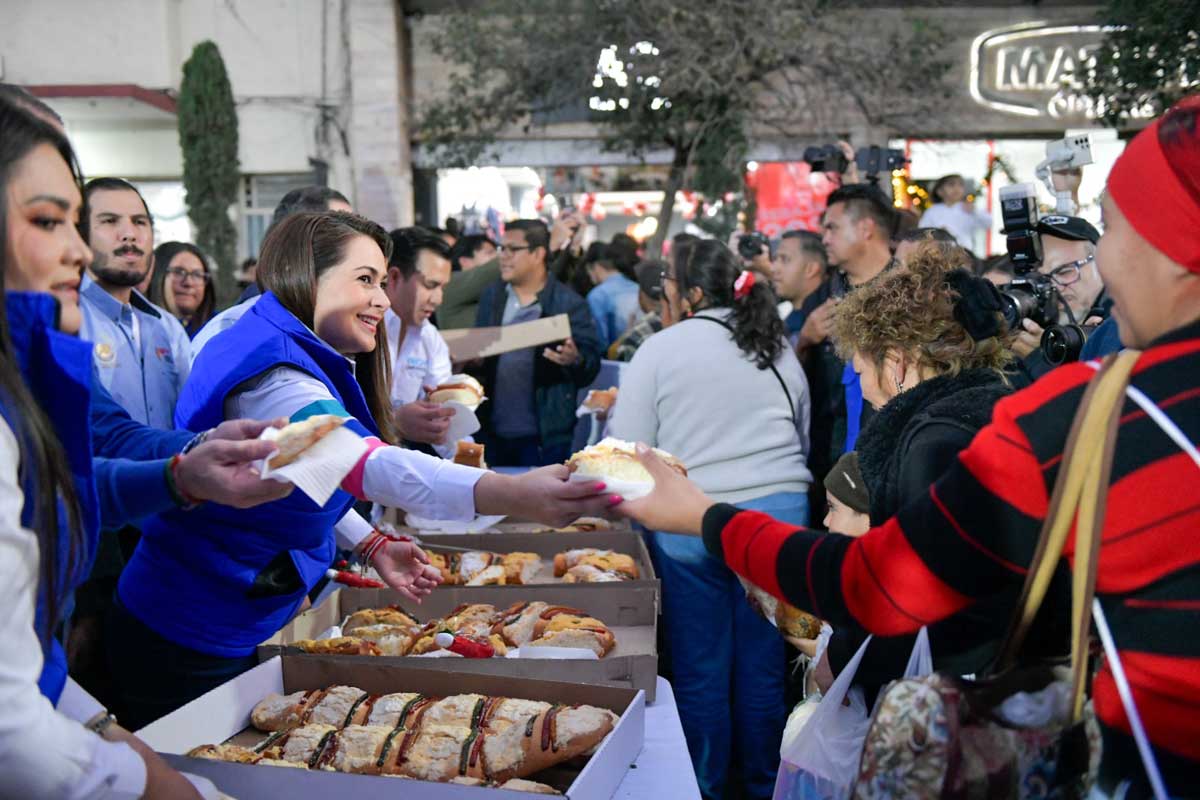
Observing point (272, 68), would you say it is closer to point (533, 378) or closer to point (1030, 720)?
point (533, 378)

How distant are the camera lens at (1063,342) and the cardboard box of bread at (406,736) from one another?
1.58 meters

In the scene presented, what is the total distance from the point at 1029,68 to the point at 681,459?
38.9 feet

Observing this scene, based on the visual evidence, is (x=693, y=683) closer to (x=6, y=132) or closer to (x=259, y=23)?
(x=6, y=132)

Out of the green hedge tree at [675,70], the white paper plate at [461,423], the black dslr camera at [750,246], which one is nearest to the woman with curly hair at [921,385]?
the white paper plate at [461,423]

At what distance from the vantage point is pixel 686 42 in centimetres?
939

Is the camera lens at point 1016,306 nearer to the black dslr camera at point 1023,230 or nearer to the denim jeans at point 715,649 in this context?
the black dslr camera at point 1023,230

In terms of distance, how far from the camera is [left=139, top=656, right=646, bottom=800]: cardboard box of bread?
1.73 metres

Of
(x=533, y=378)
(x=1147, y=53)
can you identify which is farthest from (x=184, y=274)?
(x=1147, y=53)

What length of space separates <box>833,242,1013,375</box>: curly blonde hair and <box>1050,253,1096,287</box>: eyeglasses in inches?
57.0

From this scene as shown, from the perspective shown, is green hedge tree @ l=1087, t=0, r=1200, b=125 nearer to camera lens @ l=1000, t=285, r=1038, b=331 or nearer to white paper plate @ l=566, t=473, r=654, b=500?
camera lens @ l=1000, t=285, r=1038, b=331

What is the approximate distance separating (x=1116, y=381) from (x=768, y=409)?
2685mm

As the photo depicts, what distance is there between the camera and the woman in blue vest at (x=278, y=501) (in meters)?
2.08

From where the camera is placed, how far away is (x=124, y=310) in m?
3.79

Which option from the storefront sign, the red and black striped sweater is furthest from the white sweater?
the storefront sign
